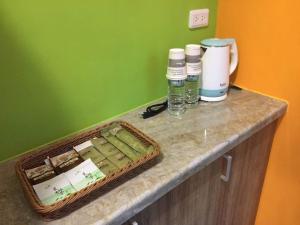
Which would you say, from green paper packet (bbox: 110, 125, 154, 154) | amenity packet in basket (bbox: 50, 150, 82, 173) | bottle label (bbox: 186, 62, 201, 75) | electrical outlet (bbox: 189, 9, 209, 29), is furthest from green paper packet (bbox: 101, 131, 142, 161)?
electrical outlet (bbox: 189, 9, 209, 29)

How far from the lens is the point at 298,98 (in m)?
1.07

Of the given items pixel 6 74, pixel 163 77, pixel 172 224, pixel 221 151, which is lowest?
pixel 172 224

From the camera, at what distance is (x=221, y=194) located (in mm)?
1074

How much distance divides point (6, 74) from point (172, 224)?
69cm

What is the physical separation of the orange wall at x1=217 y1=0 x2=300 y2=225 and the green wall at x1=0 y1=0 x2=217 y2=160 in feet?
0.64

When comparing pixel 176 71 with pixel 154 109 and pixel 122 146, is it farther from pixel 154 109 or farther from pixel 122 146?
pixel 122 146

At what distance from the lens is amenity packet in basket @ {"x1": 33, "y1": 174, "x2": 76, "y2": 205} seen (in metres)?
0.69

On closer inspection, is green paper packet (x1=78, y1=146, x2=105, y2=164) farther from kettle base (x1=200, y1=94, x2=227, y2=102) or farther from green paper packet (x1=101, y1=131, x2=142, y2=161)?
kettle base (x1=200, y1=94, x2=227, y2=102)

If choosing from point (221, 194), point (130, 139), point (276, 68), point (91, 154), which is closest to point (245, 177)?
point (221, 194)

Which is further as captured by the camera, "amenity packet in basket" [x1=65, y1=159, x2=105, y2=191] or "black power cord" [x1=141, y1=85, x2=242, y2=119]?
"black power cord" [x1=141, y1=85, x2=242, y2=119]

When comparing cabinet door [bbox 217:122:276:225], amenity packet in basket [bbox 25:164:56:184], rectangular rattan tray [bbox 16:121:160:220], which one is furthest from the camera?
cabinet door [bbox 217:122:276:225]

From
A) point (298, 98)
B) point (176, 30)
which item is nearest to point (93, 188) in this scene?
point (176, 30)

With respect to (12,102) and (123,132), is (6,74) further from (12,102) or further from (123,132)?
(123,132)

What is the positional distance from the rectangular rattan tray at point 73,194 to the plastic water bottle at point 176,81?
9.8 inches
